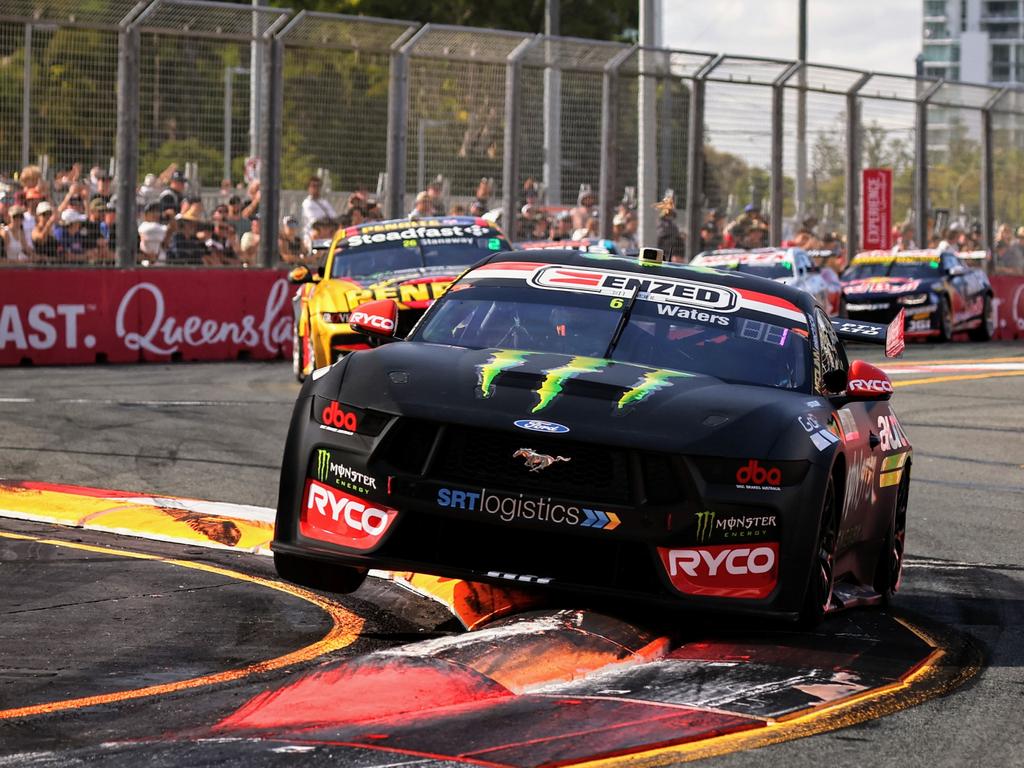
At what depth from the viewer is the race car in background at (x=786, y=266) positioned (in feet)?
87.5

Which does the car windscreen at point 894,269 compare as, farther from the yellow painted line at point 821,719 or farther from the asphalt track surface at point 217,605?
the yellow painted line at point 821,719

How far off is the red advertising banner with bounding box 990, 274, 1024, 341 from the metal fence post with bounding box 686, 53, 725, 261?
290 inches

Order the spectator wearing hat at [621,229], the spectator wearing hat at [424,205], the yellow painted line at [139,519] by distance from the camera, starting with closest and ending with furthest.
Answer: the yellow painted line at [139,519]
the spectator wearing hat at [424,205]
the spectator wearing hat at [621,229]

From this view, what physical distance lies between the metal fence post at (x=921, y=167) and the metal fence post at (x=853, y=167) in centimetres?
157

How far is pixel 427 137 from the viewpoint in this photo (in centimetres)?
2431

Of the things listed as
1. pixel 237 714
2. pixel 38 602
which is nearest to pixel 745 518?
pixel 237 714

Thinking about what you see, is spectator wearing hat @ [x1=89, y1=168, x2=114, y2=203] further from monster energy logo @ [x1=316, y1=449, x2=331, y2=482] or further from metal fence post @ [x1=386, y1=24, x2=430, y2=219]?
monster energy logo @ [x1=316, y1=449, x2=331, y2=482]

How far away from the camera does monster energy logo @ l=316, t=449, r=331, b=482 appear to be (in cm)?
652

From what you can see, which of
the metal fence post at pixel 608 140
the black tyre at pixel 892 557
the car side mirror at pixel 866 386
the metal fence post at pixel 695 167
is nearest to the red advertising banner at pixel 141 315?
the metal fence post at pixel 608 140

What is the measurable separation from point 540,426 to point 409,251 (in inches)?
435

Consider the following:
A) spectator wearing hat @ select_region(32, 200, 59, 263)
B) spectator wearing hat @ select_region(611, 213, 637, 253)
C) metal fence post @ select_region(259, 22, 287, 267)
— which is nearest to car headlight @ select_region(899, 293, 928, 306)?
spectator wearing hat @ select_region(611, 213, 637, 253)

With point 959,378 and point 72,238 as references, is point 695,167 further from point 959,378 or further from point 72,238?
point 72,238

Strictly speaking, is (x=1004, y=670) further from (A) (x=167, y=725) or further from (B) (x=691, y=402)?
(A) (x=167, y=725)

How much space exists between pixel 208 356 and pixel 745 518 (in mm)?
16220
